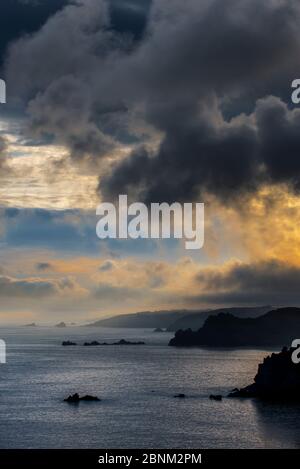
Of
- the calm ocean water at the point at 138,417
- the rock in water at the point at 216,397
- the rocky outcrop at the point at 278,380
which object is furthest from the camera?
the rock in water at the point at 216,397

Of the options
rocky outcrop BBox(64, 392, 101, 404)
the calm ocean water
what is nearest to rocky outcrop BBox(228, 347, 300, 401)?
the calm ocean water

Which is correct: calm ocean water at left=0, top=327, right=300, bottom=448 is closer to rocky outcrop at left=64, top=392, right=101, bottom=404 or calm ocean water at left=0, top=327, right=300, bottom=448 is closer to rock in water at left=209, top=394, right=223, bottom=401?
rock in water at left=209, top=394, right=223, bottom=401

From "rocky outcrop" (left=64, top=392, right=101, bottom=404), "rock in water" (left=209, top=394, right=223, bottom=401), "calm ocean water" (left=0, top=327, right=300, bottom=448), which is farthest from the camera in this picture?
"rock in water" (left=209, top=394, right=223, bottom=401)

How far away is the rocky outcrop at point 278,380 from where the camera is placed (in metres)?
124

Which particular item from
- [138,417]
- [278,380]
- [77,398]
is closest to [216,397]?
[278,380]

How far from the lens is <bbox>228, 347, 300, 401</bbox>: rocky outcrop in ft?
406

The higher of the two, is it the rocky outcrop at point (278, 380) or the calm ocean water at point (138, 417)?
the rocky outcrop at point (278, 380)

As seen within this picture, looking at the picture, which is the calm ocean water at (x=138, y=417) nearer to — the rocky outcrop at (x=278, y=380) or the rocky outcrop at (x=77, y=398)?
the rocky outcrop at (x=77, y=398)

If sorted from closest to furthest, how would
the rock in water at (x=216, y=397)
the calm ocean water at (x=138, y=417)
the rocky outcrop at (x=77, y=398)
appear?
the calm ocean water at (x=138, y=417), the rocky outcrop at (x=77, y=398), the rock in water at (x=216, y=397)

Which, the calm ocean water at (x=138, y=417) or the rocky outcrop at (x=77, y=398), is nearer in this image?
the calm ocean water at (x=138, y=417)

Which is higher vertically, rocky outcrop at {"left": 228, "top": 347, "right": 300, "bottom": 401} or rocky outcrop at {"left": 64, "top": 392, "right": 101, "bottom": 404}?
rocky outcrop at {"left": 228, "top": 347, "right": 300, "bottom": 401}

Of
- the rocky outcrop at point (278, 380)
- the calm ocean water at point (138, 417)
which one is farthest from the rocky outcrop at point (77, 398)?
the rocky outcrop at point (278, 380)
